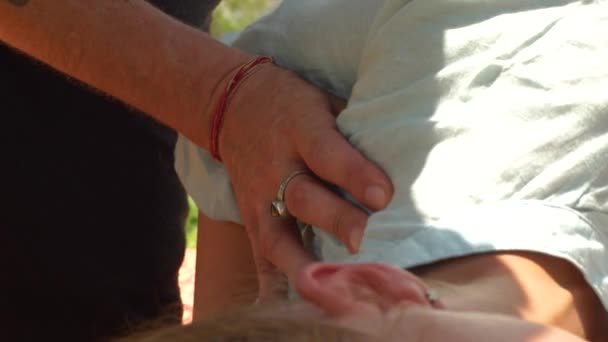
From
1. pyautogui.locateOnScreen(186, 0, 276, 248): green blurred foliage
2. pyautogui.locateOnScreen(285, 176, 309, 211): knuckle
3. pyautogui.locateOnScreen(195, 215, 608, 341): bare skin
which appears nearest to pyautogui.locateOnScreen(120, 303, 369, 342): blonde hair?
pyautogui.locateOnScreen(195, 215, 608, 341): bare skin

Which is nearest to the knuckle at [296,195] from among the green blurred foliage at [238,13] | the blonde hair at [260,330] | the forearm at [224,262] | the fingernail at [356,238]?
the fingernail at [356,238]

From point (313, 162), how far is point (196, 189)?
0.30 m

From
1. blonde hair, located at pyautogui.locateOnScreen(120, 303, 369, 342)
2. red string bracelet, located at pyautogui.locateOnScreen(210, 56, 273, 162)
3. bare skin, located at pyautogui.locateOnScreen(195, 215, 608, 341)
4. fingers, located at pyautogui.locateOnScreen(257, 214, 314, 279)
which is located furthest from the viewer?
red string bracelet, located at pyautogui.locateOnScreen(210, 56, 273, 162)

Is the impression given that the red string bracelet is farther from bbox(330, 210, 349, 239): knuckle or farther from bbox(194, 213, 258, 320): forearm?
bbox(330, 210, 349, 239): knuckle

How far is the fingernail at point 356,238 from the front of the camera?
123 centimetres

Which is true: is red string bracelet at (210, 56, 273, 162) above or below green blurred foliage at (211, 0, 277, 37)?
above

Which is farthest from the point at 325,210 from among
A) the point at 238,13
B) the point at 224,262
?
the point at 238,13

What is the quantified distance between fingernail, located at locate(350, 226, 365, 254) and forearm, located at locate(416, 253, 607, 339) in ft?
0.46

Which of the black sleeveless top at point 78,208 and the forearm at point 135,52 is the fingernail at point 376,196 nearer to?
the forearm at point 135,52

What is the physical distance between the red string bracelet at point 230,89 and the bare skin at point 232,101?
0.01 m

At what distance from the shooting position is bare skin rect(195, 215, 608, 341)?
1.03m

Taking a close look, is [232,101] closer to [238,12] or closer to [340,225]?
[340,225]

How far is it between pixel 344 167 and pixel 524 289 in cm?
31

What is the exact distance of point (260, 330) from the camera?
0.89 meters
